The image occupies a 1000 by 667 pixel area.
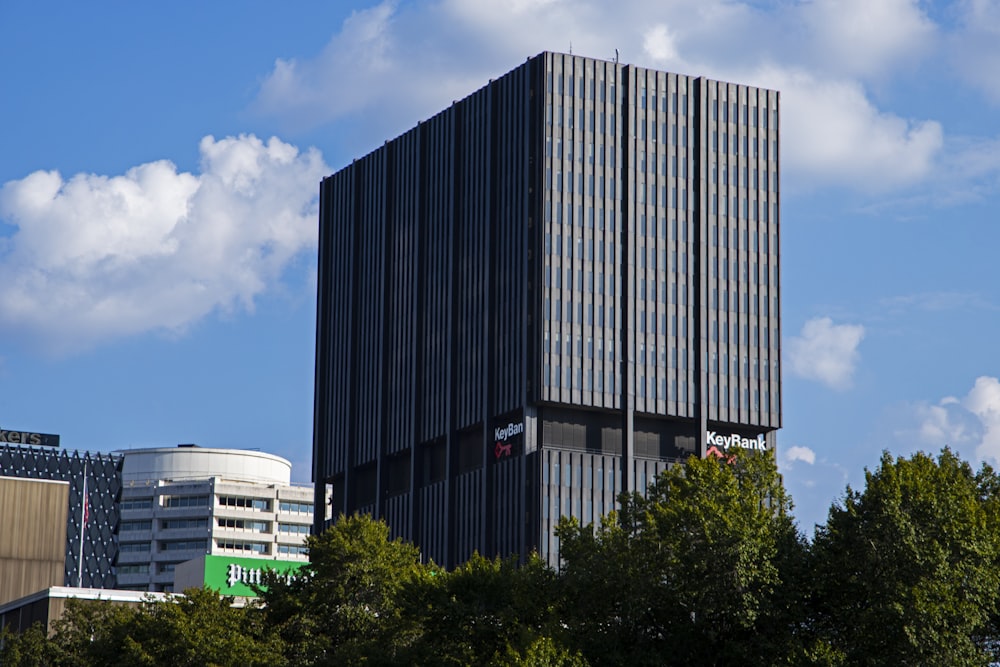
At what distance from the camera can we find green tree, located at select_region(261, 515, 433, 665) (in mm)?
98625

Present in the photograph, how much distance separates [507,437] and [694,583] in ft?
369

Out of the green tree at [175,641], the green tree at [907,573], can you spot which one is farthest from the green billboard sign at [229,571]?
the green tree at [907,573]

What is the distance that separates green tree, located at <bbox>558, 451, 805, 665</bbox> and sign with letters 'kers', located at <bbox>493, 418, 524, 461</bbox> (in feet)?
347

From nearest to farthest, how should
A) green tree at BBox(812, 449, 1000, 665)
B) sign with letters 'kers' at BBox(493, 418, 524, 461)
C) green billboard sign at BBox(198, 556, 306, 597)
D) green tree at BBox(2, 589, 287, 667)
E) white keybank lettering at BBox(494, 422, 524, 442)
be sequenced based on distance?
green tree at BBox(812, 449, 1000, 665) < green tree at BBox(2, 589, 287, 667) < green billboard sign at BBox(198, 556, 306, 597) < white keybank lettering at BBox(494, 422, 524, 442) < sign with letters 'kers' at BBox(493, 418, 524, 461)

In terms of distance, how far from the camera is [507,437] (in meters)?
197

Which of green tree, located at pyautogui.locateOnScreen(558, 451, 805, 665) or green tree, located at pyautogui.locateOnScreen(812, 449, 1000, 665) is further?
green tree, located at pyautogui.locateOnScreen(558, 451, 805, 665)

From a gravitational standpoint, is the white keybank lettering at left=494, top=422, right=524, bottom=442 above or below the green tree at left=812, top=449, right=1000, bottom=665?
above

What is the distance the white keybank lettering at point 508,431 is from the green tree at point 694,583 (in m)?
106

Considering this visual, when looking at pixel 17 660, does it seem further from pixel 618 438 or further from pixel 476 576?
pixel 618 438

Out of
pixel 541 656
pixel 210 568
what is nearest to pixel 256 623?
pixel 541 656

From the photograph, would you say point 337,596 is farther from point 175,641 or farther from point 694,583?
point 694,583

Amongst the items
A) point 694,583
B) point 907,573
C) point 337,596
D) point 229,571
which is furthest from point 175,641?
point 229,571

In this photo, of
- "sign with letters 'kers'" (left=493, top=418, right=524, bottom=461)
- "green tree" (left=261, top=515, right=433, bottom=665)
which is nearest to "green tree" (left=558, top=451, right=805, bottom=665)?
"green tree" (left=261, top=515, right=433, bottom=665)

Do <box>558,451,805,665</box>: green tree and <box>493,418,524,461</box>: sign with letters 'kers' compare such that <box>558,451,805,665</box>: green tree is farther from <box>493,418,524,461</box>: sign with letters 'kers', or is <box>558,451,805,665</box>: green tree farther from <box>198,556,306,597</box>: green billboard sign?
<box>493,418,524,461</box>: sign with letters 'kers'
